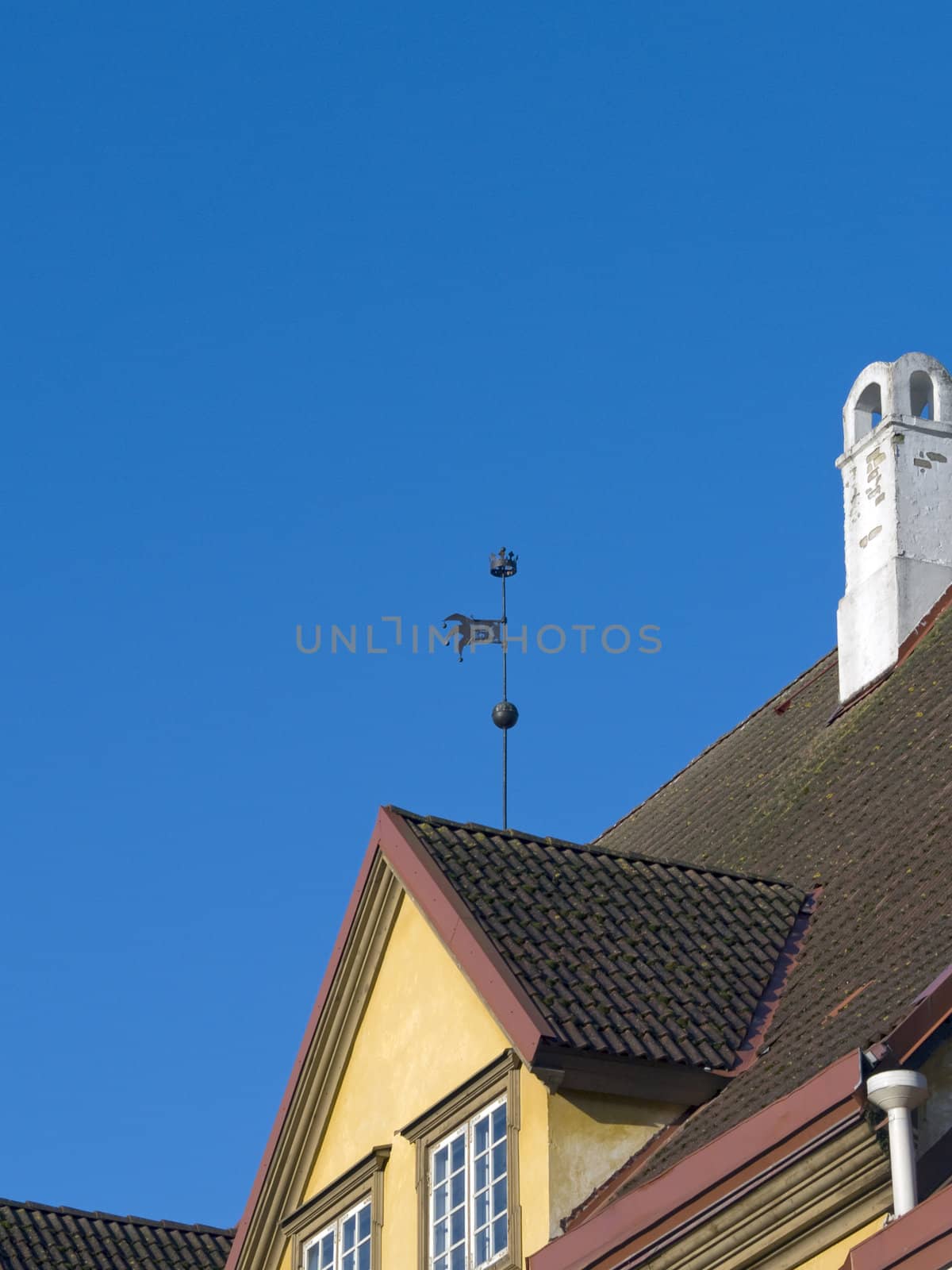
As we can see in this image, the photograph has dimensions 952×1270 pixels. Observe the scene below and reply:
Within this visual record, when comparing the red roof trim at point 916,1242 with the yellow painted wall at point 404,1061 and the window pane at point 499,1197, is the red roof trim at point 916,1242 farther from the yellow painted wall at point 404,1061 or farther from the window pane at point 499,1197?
the window pane at point 499,1197

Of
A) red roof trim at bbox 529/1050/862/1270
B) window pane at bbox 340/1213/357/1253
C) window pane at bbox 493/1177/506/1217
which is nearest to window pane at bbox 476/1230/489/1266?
window pane at bbox 493/1177/506/1217

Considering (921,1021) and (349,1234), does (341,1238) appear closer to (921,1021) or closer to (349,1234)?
(349,1234)

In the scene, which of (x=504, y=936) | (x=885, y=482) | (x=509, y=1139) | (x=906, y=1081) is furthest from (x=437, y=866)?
(x=885, y=482)

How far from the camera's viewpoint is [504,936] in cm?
1727

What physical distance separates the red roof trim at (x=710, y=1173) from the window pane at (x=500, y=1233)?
0.87 m

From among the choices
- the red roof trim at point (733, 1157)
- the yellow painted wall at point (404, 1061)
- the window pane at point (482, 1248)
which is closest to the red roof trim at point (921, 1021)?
the red roof trim at point (733, 1157)

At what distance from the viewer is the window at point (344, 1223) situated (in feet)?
60.2

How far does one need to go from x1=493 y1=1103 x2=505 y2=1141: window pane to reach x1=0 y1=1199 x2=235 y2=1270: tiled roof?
24.7 feet

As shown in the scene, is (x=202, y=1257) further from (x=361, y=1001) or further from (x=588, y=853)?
(x=588, y=853)

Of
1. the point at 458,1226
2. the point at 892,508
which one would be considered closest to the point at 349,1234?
the point at 458,1226

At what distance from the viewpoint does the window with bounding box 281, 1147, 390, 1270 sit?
18.3 metres

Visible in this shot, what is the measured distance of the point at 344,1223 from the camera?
744 inches

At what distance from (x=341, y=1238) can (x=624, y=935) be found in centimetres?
337

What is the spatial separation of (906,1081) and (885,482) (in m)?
10.5
